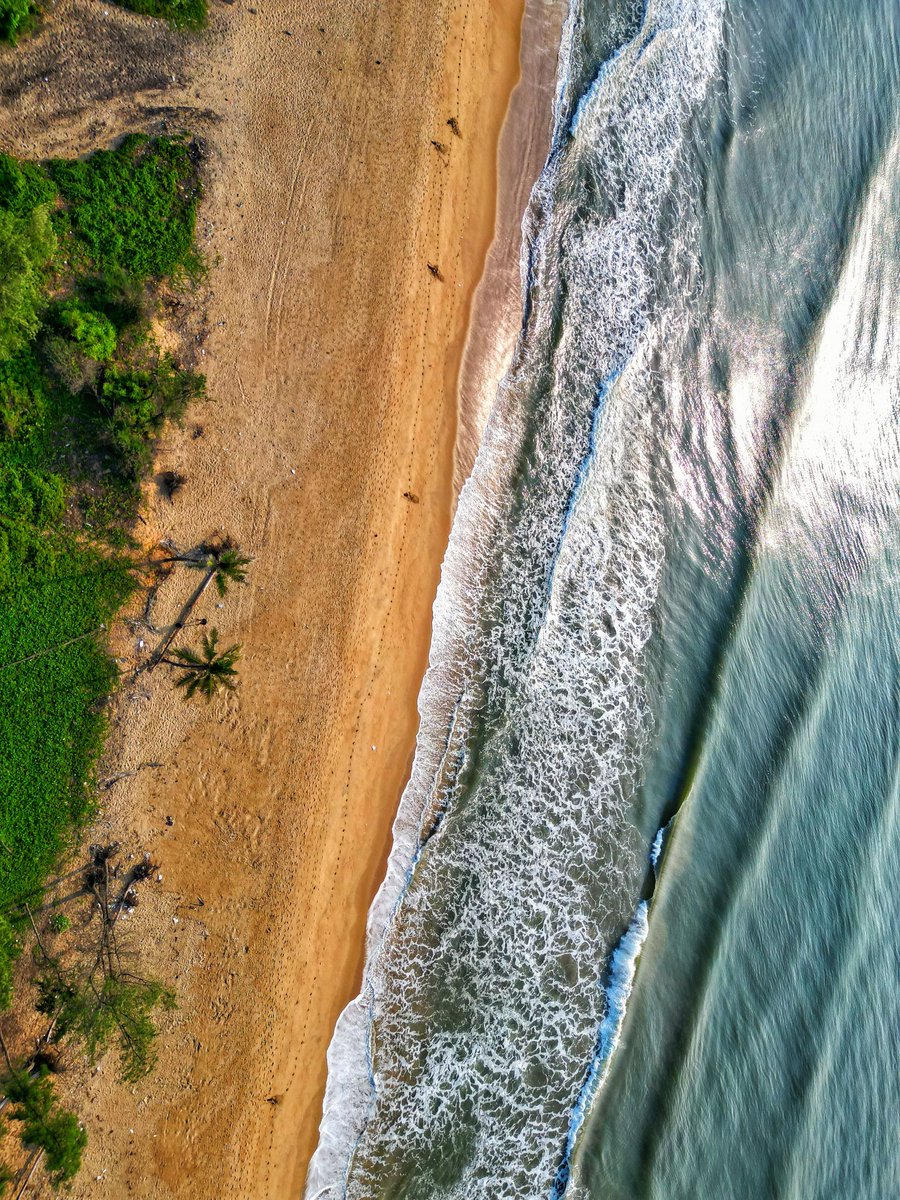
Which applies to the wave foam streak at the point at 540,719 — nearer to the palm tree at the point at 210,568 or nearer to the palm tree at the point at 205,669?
the palm tree at the point at 205,669

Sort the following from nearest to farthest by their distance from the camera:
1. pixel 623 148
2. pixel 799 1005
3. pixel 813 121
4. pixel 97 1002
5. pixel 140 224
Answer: pixel 97 1002 → pixel 140 224 → pixel 799 1005 → pixel 623 148 → pixel 813 121

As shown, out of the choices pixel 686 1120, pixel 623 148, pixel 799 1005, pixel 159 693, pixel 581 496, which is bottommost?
pixel 686 1120

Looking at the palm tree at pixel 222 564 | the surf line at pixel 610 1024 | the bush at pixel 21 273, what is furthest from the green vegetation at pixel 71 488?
the surf line at pixel 610 1024

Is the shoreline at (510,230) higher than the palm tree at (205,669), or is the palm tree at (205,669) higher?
the shoreline at (510,230)

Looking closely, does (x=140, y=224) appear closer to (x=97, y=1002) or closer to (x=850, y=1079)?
(x=97, y=1002)

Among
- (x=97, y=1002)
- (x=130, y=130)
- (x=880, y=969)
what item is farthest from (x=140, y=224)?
(x=880, y=969)

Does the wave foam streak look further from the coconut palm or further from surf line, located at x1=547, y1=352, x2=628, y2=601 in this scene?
the coconut palm

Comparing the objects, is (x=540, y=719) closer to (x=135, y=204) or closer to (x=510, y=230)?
(x=510, y=230)
